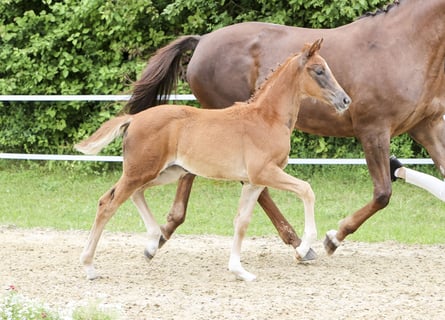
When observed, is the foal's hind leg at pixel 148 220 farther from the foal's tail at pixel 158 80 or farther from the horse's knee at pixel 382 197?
the horse's knee at pixel 382 197

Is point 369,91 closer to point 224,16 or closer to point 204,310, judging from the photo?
point 204,310

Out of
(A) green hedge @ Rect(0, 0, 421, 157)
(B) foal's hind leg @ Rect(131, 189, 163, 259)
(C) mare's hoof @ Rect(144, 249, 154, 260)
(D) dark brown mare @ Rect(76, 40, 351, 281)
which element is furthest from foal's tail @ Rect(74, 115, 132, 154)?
(A) green hedge @ Rect(0, 0, 421, 157)

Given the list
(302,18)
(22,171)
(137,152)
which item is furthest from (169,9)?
(137,152)

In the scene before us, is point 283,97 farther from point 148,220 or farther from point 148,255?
point 148,255

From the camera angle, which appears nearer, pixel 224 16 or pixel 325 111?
pixel 325 111

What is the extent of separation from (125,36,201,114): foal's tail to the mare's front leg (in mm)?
1778

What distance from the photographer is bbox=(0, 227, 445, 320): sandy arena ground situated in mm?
5266

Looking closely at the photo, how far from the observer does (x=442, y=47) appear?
6895 mm

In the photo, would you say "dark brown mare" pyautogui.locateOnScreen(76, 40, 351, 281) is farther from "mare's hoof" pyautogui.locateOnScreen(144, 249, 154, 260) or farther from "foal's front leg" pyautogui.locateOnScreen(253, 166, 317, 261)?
"mare's hoof" pyautogui.locateOnScreen(144, 249, 154, 260)

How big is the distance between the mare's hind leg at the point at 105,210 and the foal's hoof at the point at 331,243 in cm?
169

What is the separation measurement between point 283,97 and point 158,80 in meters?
1.76

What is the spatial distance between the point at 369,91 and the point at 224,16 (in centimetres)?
483

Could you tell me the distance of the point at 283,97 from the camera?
6102 millimetres

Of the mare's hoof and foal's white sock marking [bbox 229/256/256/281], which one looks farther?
the mare's hoof
